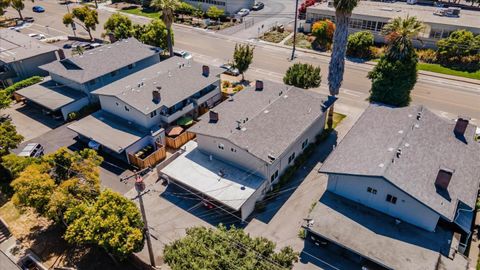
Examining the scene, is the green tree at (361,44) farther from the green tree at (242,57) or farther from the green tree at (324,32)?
the green tree at (242,57)

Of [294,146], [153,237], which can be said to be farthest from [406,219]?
[153,237]

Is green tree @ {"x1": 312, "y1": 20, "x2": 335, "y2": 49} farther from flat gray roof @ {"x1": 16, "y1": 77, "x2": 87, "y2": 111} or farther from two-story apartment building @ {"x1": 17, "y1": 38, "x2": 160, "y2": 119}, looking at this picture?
flat gray roof @ {"x1": 16, "y1": 77, "x2": 87, "y2": 111}

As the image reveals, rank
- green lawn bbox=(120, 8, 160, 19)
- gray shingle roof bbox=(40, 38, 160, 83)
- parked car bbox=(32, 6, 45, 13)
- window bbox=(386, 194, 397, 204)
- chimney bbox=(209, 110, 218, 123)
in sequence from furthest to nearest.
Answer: parked car bbox=(32, 6, 45, 13) → green lawn bbox=(120, 8, 160, 19) → gray shingle roof bbox=(40, 38, 160, 83) → chimney bbox=(209, 110, 218, 123) → window bbox=(386, 194, 397, 204)

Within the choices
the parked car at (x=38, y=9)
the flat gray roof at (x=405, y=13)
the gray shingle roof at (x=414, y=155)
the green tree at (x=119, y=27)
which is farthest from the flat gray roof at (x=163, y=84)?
the parked car at (x=38, y=9)

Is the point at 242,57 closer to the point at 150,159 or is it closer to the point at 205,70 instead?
the point at 205,70

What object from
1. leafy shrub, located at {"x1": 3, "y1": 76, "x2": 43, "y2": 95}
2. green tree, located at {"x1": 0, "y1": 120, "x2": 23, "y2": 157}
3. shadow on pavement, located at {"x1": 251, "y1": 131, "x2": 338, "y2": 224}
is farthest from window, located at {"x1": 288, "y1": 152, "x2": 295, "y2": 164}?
leafy shrub, located at {"x1": 3, "y1": 76, "x2": 43, "y2": 95}
